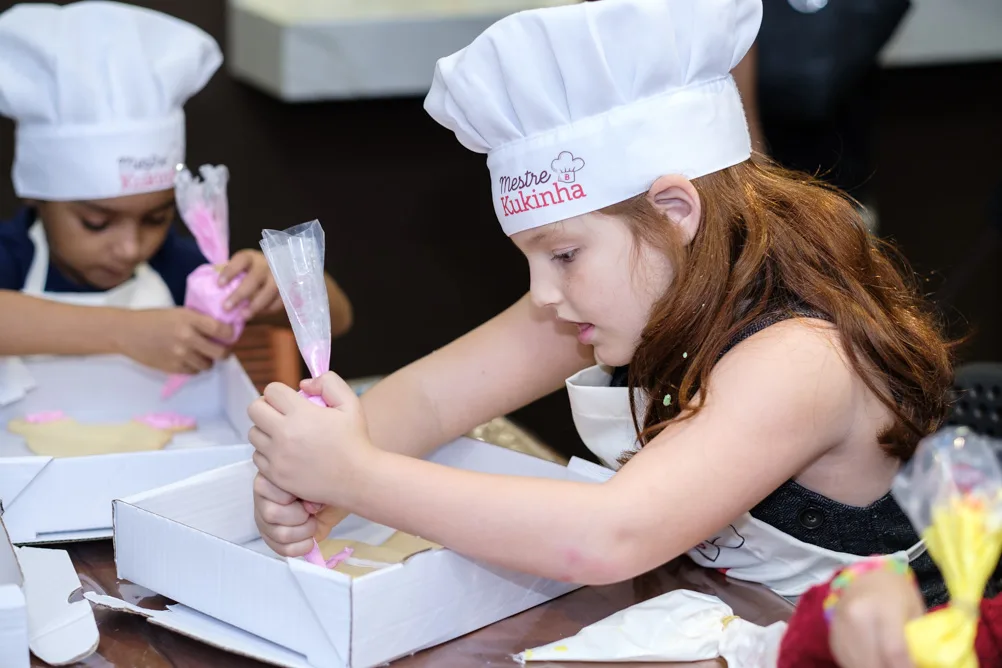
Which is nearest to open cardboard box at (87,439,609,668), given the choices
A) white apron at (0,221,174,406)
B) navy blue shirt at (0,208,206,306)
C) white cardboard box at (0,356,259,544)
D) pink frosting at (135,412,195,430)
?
white cardboard box at (0,356,259,544)

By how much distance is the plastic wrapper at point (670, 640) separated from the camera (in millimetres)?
913

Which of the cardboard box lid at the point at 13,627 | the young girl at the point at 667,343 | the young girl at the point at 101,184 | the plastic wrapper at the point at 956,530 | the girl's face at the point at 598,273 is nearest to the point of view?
the plastic wrapper at the point at 956,530

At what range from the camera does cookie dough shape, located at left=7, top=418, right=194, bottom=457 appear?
4.20 feet

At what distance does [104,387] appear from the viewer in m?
1.45

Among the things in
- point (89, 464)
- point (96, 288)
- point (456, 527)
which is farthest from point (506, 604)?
point (96, 288)

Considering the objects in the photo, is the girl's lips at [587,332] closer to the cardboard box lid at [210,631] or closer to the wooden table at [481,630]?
the wooden table at [481,630]

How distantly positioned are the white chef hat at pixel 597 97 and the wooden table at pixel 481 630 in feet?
1.09

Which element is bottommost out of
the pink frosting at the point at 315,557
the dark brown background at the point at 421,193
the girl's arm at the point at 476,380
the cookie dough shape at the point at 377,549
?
the dark brown background at the point at 421,193

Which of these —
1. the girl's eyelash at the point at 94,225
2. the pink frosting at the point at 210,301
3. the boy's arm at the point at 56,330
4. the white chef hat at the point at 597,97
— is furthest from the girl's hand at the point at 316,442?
the girl's eyelash at the point at 94,225

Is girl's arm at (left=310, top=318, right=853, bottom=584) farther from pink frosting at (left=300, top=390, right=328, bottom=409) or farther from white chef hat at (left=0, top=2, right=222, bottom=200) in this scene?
white chef hat at (left=0, top=2, right=222, bottom=200)

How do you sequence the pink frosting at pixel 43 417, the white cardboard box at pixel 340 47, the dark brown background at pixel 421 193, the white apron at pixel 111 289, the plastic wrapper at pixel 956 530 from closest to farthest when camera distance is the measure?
the plastic wrapper at pixel 956 530 < the pink frosting at pixel 43 417 < the white apron at pixel 111 289 < the white cardboard box at pixel 340 47 < the dark brown background at pixel 421 193

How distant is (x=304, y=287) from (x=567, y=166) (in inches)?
9.7

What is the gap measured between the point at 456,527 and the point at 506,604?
0.10 m

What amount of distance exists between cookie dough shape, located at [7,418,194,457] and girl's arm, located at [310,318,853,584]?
1.25 feet
